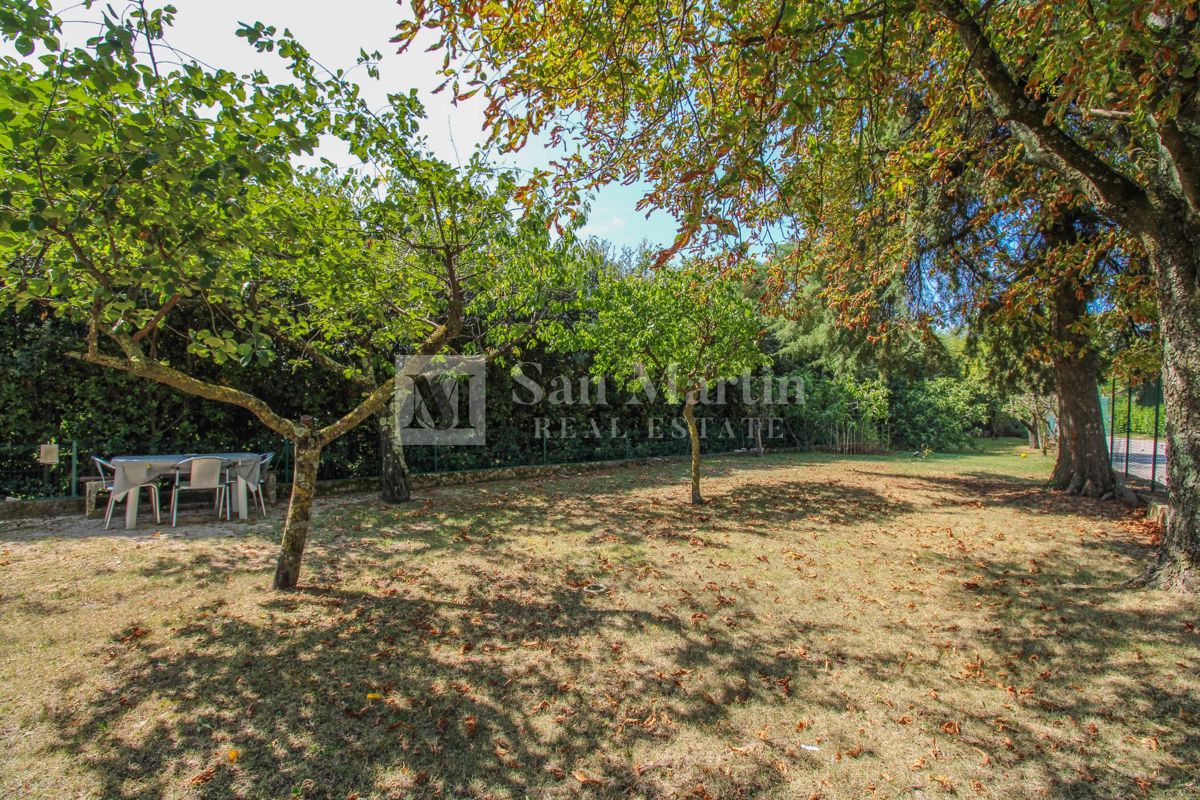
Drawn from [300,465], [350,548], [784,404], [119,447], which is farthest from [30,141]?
[784,404]

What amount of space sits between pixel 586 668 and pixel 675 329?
17.5 feet

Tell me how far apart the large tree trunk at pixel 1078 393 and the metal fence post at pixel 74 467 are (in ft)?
46.0

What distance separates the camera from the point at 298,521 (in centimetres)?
425

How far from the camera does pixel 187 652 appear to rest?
326 cm

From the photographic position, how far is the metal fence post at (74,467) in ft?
21.2

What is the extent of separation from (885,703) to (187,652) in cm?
428

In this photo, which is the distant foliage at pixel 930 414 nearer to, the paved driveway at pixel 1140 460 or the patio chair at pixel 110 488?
the paved driveway at pixel 1140 460

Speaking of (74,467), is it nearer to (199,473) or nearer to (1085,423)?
(199,473)

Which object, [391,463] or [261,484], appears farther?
[391,463]

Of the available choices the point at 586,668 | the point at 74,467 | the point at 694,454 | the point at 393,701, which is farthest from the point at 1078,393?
the point at 74,467

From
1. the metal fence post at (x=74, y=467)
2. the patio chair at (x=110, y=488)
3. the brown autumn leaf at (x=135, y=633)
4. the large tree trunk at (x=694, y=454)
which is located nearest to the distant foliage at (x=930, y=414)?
the large tree trunk at (x=694, y=454)

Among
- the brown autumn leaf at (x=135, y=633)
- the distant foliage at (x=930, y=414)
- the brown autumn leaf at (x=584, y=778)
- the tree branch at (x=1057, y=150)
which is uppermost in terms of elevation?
the tree branch at (x=1057, y=150)

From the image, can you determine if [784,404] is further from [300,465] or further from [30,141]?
[30,141]

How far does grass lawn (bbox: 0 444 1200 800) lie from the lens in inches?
93.7
